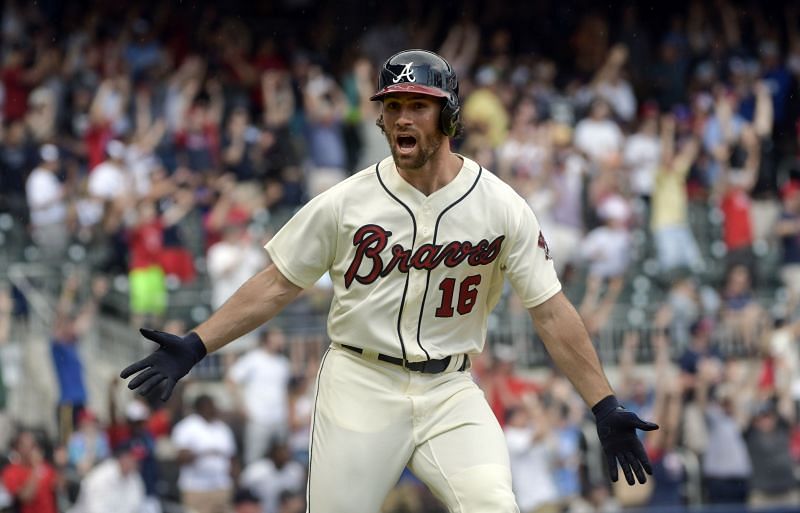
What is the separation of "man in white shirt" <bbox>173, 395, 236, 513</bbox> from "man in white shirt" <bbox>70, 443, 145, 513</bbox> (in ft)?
1.76

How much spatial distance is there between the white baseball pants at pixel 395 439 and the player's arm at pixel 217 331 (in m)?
0.39

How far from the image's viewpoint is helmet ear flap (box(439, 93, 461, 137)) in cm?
607

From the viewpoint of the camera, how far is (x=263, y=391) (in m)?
12.8

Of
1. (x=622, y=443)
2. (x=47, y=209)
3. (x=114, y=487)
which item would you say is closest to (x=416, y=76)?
(x=622, y=443)

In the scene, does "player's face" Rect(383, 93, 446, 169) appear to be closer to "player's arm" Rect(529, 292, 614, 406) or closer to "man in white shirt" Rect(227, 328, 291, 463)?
"player's arm" Rect(529, 292, 614, 406)

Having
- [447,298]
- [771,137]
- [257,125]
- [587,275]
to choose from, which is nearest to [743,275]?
[587,275]

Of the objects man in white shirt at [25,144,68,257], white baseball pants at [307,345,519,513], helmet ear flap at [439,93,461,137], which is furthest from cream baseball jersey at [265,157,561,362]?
man in white shirt at [25,144,68,257]

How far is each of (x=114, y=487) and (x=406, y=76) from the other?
21.2 feet

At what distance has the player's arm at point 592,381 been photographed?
618 centimetres

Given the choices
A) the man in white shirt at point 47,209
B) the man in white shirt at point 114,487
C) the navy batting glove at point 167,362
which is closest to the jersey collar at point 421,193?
the navy batting glove at point 167,362

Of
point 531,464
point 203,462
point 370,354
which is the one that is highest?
point 370,354

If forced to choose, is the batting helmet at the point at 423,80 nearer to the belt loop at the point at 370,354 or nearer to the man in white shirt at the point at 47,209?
the belt loop at the point at 370,354

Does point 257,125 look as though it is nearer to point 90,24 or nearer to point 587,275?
point 90,24

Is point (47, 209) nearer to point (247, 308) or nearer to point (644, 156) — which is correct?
point (644, 156)
